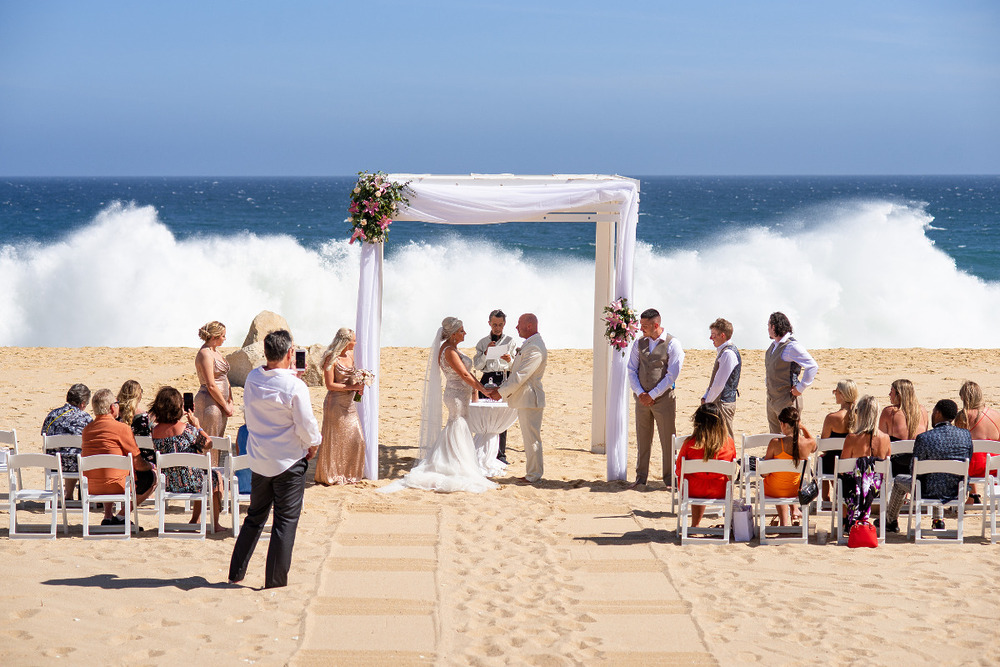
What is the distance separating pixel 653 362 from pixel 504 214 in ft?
6.04

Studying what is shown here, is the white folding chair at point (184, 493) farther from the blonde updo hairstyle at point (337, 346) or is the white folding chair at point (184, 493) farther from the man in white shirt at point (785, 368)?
the man in white shirt at point (785, 368)

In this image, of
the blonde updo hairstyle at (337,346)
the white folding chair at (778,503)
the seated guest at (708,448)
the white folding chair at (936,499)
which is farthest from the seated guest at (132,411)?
the white folding chair at (936,499)

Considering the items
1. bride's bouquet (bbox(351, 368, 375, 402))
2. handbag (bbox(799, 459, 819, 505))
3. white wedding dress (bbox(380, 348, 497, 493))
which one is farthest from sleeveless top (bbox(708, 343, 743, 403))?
bride's bouquet (bbox(351, 368, 375, 402))

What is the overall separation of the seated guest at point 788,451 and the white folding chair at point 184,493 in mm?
3934

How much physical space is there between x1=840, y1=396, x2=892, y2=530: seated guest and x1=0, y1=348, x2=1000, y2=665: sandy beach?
30cm

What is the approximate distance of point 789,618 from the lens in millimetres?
5555

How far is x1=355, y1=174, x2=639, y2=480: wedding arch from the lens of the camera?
28.6 feet

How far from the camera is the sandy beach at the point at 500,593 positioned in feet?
16.6

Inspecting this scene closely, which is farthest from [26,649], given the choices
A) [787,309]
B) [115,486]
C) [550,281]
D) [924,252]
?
[924,252]

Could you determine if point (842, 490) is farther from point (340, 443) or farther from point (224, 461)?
point (224, 461)

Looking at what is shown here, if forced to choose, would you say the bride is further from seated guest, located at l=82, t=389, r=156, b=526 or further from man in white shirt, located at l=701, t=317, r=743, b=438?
seated guest, located at l=82, t=389, r=156, b=526

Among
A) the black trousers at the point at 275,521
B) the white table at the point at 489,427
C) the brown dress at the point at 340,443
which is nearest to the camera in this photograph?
the black trousers at the point at 275,521

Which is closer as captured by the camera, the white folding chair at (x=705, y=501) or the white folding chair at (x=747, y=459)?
the white folding chair at (x=705, y=501)

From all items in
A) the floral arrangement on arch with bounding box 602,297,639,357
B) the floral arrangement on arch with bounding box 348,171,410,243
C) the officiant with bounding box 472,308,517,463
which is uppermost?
the floral arrangement on arch with bounding box 348,171,410,243
